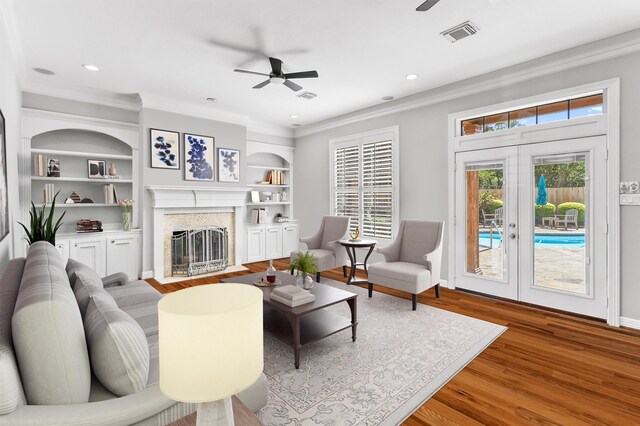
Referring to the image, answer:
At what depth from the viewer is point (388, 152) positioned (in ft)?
17.3

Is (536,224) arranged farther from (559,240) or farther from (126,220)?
(126,220)

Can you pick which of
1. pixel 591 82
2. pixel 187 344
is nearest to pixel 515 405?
pixel 187 344

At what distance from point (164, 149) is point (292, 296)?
3652mm

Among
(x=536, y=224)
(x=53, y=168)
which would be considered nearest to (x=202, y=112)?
(x=53, y=168)

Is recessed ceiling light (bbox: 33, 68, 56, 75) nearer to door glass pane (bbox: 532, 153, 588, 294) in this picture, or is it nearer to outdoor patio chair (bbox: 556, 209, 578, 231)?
door glass pane (bbox: 532, 153, 588, 294)

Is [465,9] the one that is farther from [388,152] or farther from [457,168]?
[388,152]

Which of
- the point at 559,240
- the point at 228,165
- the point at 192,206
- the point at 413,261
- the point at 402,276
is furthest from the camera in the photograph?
the point at 228,165

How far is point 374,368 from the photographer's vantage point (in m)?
2.43

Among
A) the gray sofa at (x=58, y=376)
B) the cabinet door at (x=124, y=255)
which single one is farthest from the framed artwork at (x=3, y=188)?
the cabinet door at (x=124, y=255)

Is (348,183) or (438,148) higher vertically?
(438,148)

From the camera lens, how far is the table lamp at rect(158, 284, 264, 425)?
0.75m

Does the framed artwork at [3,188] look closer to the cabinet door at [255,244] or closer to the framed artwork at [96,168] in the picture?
the framed artwork at [96,168]

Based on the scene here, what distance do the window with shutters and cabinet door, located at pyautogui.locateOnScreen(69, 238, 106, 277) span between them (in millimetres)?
3795

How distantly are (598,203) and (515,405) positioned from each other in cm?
245
